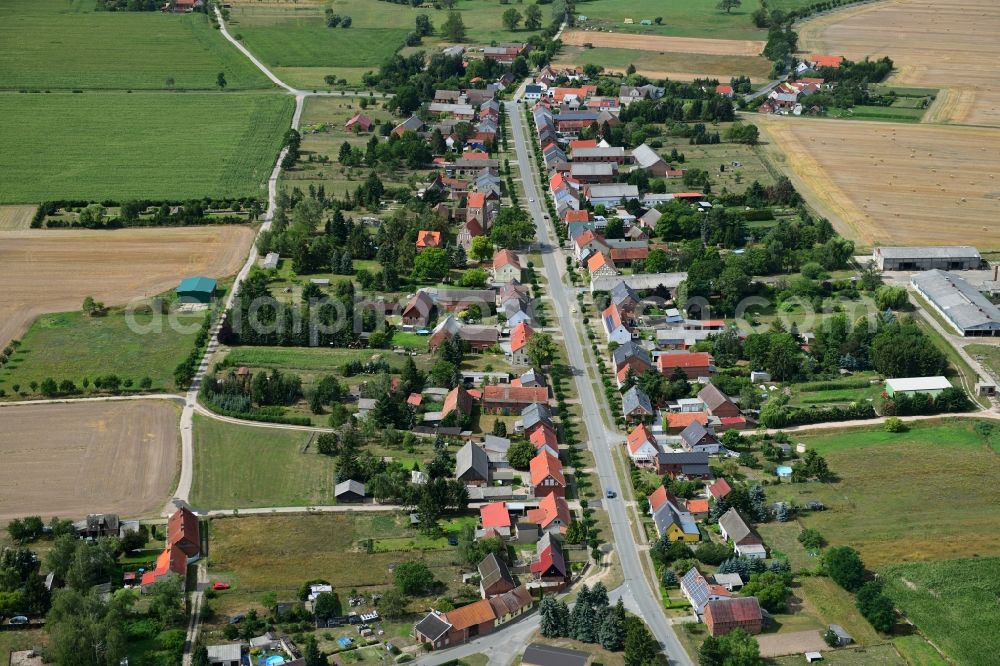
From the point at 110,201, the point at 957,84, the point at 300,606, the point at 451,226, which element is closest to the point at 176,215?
the point at 110,201

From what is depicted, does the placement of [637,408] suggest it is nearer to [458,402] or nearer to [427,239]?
[458,402]

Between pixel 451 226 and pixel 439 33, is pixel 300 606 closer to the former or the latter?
pixel 451 226

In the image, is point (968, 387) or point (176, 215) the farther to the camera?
point (176, 215)

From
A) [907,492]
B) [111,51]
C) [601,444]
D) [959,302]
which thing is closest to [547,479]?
[601,444]

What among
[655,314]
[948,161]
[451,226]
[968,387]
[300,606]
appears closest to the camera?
[300,606]

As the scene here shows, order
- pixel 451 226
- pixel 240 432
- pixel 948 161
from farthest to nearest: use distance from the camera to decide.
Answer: pixel 948 161
pixel 451 226
pixel 240 432

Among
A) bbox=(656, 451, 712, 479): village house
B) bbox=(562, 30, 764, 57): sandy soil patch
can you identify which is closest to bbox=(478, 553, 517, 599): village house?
bbox=(656, 451, 712, 479): village house

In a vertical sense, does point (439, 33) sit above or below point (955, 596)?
above

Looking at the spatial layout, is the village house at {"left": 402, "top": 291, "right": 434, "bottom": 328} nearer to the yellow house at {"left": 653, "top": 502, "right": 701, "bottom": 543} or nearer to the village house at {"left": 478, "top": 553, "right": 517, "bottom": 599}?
the yellow house at {"left": 653, "top": 502, "right": 701, "bottom": 543}
